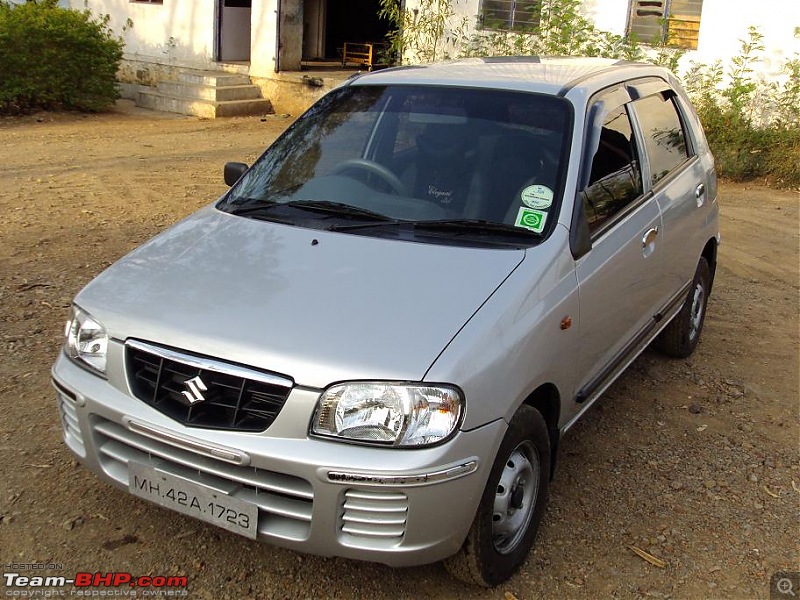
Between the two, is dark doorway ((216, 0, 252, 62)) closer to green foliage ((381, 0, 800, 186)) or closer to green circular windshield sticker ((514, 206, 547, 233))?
green foliage ((381, 0, 800, 186))

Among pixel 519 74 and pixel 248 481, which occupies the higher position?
pixel 519 74

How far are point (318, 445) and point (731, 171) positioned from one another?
951 centimetres

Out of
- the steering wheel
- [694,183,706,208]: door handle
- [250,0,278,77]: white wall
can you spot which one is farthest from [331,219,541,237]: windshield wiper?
[250,0,278,77]: white wall

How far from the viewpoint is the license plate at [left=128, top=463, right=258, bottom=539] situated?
2.77 meters

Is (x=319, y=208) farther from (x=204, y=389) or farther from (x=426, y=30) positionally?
(x=426, y=30)

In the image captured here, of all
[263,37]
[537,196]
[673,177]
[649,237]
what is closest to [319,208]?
[537,196]

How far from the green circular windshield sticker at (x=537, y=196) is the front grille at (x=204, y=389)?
4.58 ft

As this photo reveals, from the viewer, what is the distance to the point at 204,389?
2799 millimetres

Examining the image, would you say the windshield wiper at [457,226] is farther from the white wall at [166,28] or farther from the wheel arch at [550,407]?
the white wall at [166,28]

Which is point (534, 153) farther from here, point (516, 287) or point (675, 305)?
point (675, 305)

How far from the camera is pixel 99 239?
7203mm

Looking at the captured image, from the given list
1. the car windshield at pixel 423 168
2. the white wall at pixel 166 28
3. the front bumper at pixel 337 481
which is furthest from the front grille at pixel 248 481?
the white wall at pixel 166 28

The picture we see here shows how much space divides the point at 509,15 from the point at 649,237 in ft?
31.2

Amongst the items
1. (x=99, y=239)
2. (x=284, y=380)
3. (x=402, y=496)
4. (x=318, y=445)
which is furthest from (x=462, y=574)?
(x=99, y=239)
